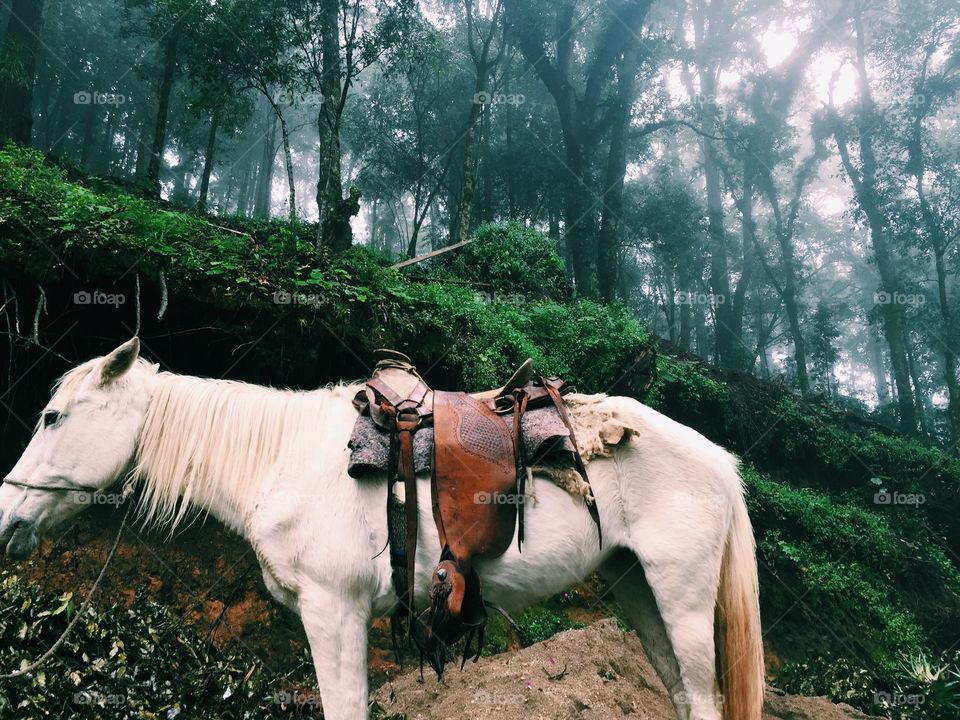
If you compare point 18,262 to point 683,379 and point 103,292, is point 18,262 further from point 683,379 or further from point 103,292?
point 683,379

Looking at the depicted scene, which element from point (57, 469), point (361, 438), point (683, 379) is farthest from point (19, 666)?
point (683, 379)

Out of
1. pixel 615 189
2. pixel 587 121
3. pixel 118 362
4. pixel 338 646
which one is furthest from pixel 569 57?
pixel 338 646

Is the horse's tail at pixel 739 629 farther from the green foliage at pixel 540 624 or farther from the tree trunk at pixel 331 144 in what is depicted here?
the tree trunk at pixel 331 144

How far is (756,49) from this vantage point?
27.8 m

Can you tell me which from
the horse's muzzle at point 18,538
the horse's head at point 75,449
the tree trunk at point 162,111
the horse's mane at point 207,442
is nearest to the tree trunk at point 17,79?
the tree trunk at point 162,111

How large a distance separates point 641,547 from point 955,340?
71.9 feet

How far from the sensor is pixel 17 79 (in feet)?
28.8

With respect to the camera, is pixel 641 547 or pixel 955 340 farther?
pixel 955 340

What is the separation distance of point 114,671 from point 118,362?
1.92 m

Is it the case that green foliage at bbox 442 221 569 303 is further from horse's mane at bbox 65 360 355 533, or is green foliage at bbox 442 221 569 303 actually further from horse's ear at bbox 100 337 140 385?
horse's ear at bbox 100 337 140 385

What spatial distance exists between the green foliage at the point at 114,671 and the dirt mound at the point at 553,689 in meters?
1.09

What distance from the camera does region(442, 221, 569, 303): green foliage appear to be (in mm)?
10953

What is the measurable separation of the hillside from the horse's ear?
1.69m

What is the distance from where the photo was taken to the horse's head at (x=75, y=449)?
2.36 m
